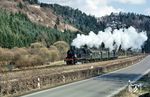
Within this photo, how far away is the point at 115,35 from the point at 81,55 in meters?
54.6

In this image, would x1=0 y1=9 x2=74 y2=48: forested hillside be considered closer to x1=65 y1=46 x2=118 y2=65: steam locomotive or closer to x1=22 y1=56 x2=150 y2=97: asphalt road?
x1=65 y1=46 x2=118 y2=65: steam locomotive

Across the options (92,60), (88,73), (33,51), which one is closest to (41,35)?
(33,51)

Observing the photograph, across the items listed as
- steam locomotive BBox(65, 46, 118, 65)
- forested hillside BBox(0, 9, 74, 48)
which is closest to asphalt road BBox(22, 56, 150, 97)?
steam locomotive BBox(65, 46, 118, 65)

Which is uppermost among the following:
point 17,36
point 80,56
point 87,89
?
point 17,36

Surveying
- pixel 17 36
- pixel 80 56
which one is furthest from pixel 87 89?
pixel 17 36

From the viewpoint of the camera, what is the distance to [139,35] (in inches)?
6142

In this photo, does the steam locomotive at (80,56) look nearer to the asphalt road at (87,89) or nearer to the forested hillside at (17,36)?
the forested hillside at (17,36)

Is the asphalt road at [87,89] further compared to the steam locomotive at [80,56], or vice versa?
the steam locomotive at [80,56]

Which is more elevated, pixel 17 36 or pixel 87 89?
pixel 17 36

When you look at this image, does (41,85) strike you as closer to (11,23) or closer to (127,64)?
(127,64)

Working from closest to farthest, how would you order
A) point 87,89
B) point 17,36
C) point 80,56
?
point 87,89 < point 80,56 < point 17,36

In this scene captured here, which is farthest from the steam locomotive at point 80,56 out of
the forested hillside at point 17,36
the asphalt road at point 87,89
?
the asphalt road at point 87,89

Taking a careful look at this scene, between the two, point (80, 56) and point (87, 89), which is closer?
point (87, 89)

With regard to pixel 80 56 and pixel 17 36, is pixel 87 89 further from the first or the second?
pixel 17 36
